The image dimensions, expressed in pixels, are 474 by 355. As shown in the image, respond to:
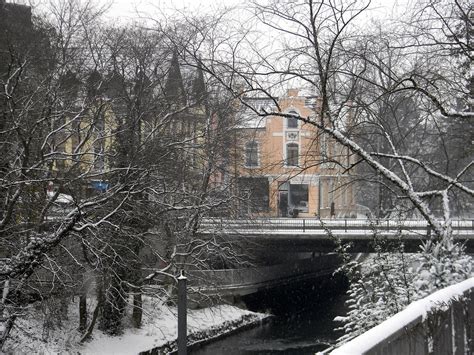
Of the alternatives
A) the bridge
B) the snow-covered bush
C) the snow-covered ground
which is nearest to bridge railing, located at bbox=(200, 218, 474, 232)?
the bridge

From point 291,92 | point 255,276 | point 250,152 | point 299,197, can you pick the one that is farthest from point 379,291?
point 299,197

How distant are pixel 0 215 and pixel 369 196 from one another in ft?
142

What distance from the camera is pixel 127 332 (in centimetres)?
2341

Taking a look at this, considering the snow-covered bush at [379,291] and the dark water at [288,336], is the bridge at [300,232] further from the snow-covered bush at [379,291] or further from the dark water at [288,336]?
the snow-covered bush at [379,291]

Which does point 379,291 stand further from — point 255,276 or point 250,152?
point 255,276

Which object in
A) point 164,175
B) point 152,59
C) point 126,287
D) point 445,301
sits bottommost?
point 126,287

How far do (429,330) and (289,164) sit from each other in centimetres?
501

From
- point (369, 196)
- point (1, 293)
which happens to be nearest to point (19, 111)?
point (1, 293)

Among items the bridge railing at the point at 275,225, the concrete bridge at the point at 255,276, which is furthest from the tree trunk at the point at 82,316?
the bridge railing at the point at 275,225

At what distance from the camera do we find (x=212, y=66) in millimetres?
10820

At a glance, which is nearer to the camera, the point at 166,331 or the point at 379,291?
the point at 379,291

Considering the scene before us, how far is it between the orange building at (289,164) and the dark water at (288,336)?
5030 mm

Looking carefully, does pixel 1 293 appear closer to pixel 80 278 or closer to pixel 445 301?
pixel 80 278

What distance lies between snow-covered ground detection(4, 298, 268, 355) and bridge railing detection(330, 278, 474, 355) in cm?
1246
